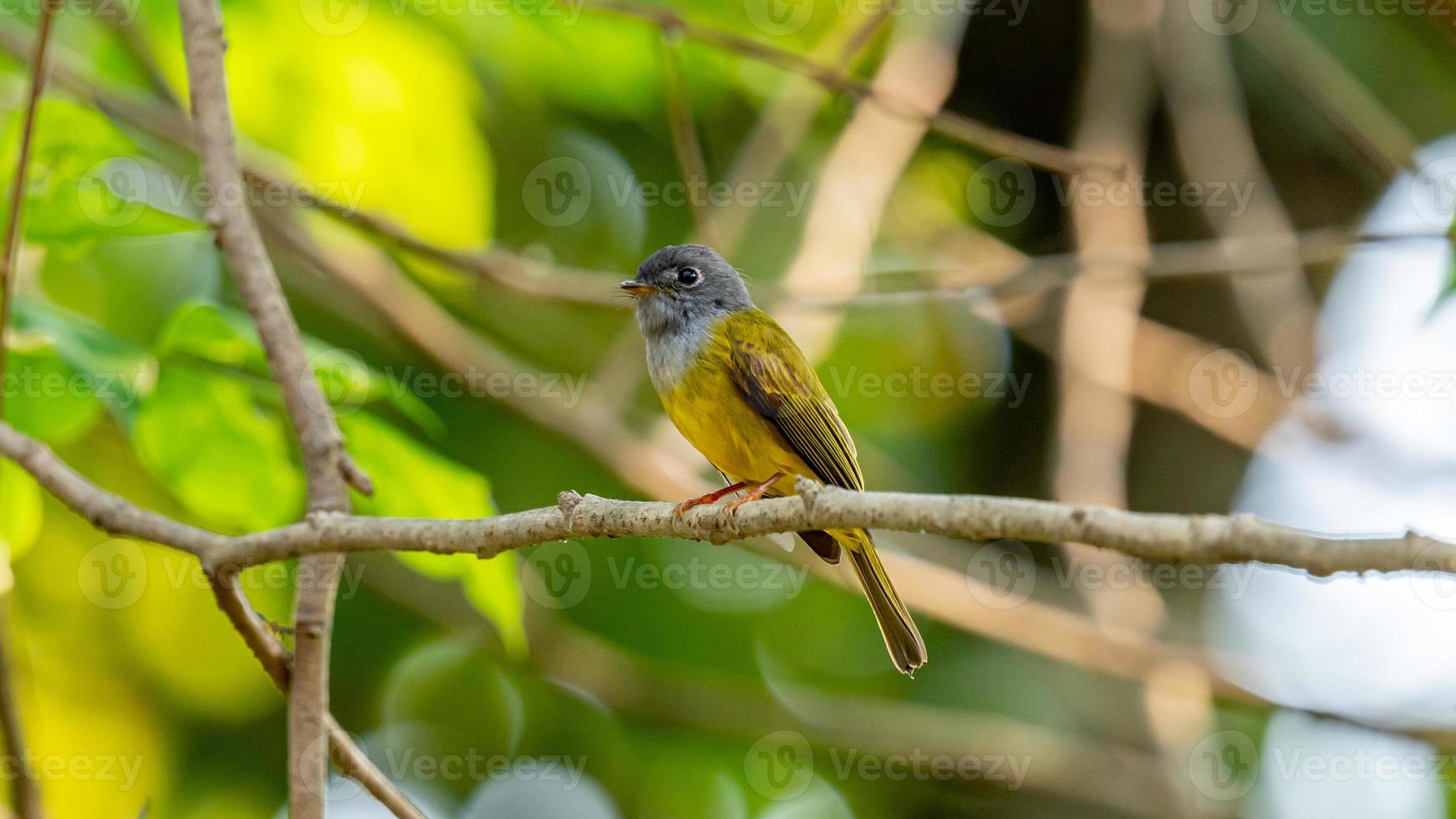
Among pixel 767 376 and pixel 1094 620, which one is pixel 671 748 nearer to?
pixel 1094 620

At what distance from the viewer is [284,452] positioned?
3.13m

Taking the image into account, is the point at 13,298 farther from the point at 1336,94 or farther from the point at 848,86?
the point at 1336,94

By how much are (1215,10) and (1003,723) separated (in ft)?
13.3

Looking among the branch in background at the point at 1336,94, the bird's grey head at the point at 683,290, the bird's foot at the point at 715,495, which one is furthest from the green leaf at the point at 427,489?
the branch in background at the point at 1336,94

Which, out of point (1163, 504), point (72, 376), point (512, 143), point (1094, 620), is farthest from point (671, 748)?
point (72, 376)

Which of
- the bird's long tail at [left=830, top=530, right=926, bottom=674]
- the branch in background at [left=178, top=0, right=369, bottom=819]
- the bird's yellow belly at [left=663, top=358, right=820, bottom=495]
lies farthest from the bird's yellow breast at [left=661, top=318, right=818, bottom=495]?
the branch in background at [left=178, top=0, right=369, bottom=819]

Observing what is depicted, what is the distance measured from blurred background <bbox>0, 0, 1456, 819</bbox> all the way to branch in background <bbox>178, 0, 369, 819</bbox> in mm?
544

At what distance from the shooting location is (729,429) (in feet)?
13.1

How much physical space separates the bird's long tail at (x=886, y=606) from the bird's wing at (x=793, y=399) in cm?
20

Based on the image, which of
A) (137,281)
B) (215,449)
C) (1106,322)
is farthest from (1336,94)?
(137,281)

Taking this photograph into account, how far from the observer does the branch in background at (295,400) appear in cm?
249

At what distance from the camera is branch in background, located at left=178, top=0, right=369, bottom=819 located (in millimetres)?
2494

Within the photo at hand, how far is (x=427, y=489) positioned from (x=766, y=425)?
52.6 inches

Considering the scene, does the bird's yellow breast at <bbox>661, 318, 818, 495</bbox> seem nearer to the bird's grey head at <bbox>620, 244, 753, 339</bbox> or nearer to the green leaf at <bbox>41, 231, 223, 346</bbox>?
the bird's grey head at <bbox>620, 244, 753, 339</bbox>
